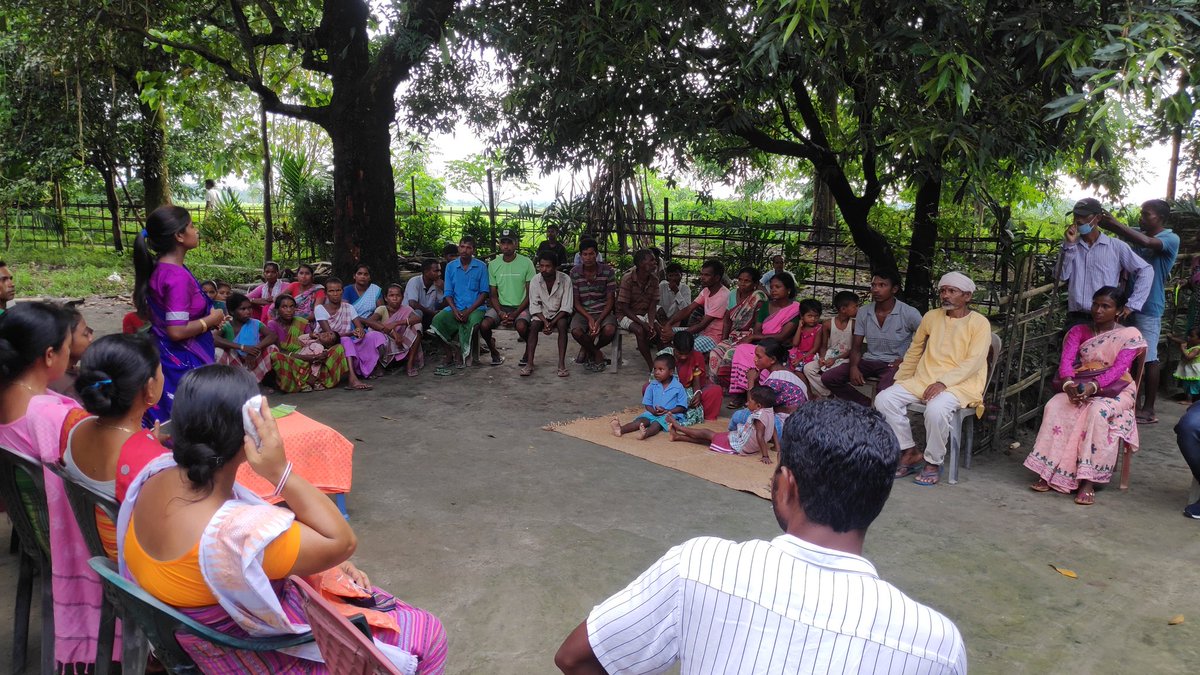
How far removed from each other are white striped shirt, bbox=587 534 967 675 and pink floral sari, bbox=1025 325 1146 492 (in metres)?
4.22

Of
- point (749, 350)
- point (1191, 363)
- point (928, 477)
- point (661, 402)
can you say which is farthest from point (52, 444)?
point (1191, 363)

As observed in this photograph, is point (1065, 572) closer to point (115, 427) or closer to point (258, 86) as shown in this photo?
point (115, 427)

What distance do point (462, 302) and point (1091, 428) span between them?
5.60 metres

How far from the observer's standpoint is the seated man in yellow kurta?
520 cm

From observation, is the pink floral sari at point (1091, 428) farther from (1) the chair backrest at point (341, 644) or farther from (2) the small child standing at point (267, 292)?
(2) the small child standing at point (267, 292)

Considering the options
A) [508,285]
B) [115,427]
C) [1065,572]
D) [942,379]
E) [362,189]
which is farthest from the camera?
[362,189]

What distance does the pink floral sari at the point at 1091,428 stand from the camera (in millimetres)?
4914

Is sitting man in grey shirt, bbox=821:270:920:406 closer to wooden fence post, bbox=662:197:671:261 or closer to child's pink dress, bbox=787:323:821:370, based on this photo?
child's pink dress, bbox=787:323:821:370

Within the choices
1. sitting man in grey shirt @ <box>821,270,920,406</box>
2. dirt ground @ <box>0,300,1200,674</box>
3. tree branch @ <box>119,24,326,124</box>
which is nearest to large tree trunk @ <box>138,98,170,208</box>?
tree branch @ <box>119,24,326,124</box>

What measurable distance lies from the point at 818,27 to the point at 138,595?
3.77 m

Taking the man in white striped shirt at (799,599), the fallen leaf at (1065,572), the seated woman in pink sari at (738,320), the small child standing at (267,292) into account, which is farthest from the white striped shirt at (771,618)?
the small child standing at (267,292)

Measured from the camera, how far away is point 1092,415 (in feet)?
16.3

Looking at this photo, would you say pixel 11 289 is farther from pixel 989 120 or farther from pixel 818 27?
pixel 989 120

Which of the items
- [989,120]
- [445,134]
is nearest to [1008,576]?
[989,120]
